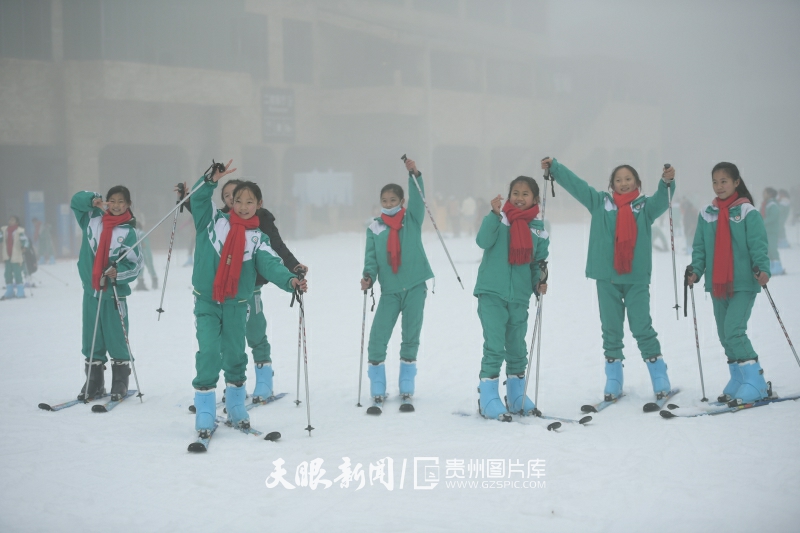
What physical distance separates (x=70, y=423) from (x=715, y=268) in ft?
16.2

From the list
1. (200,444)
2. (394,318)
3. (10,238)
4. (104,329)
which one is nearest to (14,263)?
(10,238)

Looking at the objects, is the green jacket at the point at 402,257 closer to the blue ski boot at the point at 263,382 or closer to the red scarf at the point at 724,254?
the blue ski boot at the point at 263,382

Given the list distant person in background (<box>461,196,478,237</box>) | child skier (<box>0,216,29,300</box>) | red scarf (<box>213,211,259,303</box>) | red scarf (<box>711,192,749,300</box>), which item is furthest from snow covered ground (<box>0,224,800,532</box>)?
distant person in background (<box>461,196,478,237</box>)

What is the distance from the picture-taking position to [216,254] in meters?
5.63

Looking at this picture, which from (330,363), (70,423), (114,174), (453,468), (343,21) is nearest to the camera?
(453,468)

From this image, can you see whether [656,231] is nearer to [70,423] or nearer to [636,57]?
[70,423]

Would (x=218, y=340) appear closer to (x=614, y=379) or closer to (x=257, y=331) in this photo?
(x=257, y=331)

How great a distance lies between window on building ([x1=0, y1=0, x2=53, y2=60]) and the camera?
2458 cm

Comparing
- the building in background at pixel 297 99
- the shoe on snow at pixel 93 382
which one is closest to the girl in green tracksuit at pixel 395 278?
the shoe on snow at pixel 93 382

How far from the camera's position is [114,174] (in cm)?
2858

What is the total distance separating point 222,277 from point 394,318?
1.70m

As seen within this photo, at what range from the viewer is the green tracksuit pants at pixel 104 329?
6887 mm

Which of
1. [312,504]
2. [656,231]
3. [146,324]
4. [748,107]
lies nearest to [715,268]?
[312,504]

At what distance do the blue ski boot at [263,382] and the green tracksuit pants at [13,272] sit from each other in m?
9.51
